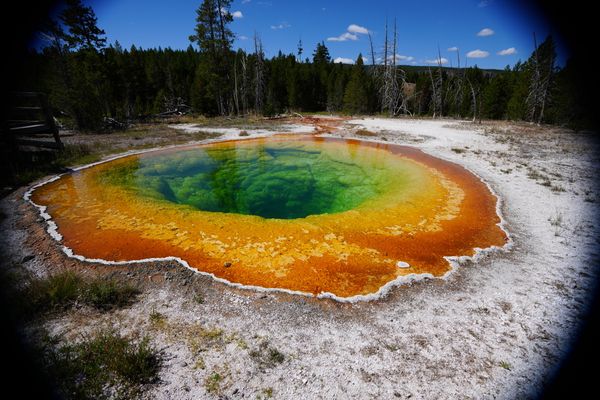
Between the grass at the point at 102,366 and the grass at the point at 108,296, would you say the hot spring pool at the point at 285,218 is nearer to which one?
the grass at the point at 108,296

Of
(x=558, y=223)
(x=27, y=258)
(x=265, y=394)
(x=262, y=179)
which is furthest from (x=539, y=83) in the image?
(x=27, y=258)

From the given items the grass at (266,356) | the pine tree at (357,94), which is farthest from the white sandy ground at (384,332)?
the pine tree at (357,94)

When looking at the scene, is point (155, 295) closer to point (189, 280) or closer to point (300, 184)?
point (189, 280)

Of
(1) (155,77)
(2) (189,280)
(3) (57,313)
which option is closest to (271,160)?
(2) (189,280)

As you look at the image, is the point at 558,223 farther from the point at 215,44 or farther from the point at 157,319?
the point at 215,44

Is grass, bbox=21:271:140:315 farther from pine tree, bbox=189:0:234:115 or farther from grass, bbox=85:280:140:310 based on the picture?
pine tree, bbox=189:0:234:115

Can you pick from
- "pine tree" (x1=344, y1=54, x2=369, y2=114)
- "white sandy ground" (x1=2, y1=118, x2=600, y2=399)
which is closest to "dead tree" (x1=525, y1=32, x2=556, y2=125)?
"pine tree" (x1=344, y1=54, x2=369, y2=114)

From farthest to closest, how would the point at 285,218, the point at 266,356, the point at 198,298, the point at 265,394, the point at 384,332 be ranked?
the point at 285,218
the point at 198,298
the point at 384,332
the point at 266,356
the point at 265,394
